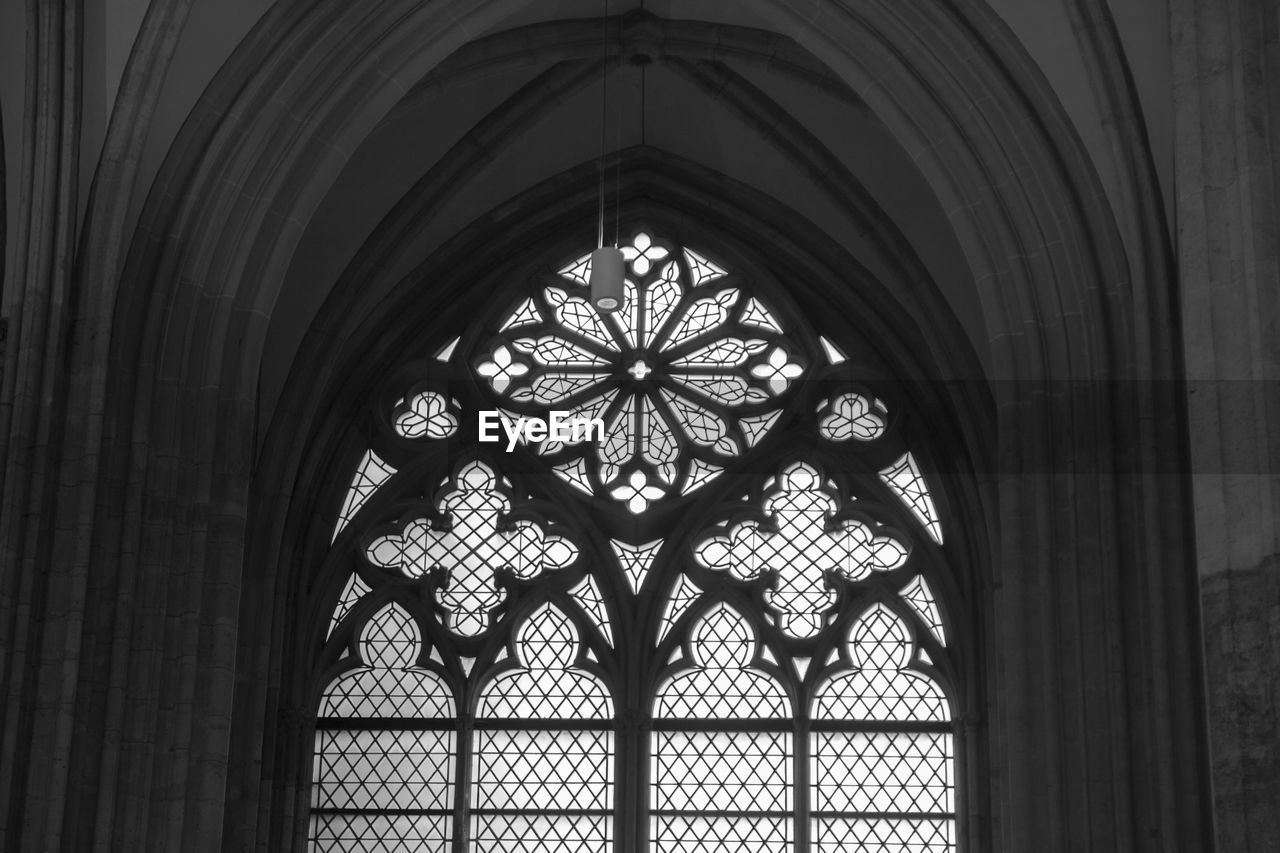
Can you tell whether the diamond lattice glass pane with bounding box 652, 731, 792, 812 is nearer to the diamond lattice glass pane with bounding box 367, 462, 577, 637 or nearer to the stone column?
the diamond lattice glass pane with bounding box 367, 462, 577, 637

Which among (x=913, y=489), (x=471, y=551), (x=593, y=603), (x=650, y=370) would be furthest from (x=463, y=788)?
(x=913, y=489)

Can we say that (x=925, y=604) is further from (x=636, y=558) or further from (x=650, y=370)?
(x=650, y=370)

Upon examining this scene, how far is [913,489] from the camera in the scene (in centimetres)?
1669

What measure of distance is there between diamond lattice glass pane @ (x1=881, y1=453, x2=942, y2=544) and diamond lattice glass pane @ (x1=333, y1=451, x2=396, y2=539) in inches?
147

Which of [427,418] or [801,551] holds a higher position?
[427,418]

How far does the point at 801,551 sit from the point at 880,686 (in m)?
1.15

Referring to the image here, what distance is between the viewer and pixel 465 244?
17188 mm

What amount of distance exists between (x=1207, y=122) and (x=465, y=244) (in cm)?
862

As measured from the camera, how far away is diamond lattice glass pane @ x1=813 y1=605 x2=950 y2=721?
16.0 metres

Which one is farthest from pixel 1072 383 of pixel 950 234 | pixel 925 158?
pixel 950 234

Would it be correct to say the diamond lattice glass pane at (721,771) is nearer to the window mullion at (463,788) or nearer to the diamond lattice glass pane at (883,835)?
the diamond lattice glass pane at (883,835)

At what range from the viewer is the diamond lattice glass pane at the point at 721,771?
15.8 meters

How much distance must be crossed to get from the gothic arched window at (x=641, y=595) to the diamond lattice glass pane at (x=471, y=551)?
2 cm

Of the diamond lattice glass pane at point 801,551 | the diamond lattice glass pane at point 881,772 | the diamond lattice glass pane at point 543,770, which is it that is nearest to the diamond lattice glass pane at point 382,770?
the diamond lattice glass pane at point 543,770
